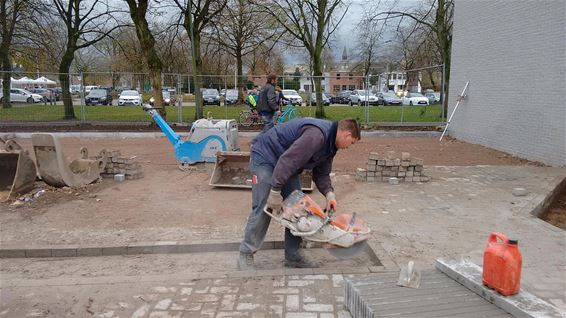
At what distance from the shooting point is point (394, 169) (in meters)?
8.20

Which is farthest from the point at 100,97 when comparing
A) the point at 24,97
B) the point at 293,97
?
the point at 293,97

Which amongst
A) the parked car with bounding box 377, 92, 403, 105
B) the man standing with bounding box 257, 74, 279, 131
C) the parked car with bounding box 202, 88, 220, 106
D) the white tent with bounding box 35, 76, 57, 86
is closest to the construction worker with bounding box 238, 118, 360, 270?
the man standing with bounding box 257, 74, 279, 131

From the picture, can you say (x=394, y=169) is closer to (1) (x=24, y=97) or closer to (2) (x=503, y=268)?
(2) (x=503, y=268)

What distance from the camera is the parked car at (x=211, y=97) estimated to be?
23572mm

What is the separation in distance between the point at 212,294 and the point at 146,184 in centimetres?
461

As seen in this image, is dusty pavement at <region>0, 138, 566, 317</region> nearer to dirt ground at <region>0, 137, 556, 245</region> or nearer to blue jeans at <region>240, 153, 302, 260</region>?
dirt ground at <region>0, 137, 556, 245</region>

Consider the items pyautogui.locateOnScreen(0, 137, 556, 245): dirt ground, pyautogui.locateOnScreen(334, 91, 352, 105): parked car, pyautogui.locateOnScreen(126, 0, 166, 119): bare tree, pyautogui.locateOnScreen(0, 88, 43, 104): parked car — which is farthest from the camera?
pyautogui.locateOnScreen(334, 91, 352, 105): parked car

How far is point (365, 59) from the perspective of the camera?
172 ft

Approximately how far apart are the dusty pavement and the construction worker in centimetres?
32

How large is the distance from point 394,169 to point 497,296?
5.15 metres

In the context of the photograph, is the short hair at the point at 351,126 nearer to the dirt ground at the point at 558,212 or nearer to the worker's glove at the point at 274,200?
the worker's glove at the point at 274,200

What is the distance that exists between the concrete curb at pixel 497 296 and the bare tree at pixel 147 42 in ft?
48.6

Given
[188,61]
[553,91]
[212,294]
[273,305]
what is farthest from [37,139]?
[188,61]

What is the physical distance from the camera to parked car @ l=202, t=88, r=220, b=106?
2357 centimetres
